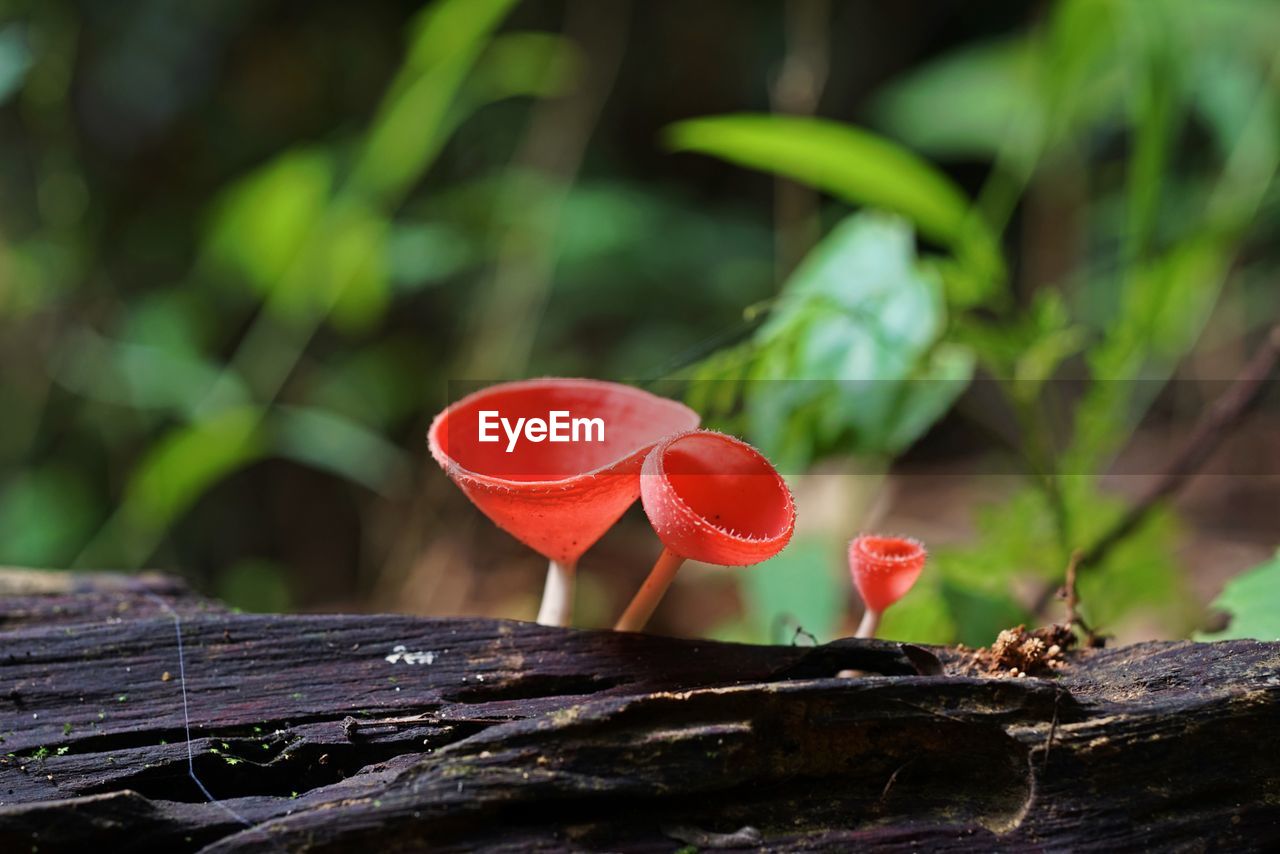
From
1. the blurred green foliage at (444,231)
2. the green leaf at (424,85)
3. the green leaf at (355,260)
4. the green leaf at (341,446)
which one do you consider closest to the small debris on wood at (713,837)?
the blurred green foliage at (444,231)

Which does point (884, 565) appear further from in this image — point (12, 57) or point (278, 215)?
point (12, 57)

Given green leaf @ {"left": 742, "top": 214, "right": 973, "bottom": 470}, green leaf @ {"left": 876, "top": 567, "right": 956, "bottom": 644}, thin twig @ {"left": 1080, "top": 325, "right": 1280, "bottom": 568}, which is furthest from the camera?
thin twig @ {"left": 1080, "top": 325, "right": 1280, "bottom": 568}

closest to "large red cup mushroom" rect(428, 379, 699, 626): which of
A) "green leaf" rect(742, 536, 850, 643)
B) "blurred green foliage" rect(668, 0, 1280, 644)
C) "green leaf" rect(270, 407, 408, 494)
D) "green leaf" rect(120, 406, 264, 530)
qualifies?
"blurred green foliage" rect(668, 0, 1280, 644)

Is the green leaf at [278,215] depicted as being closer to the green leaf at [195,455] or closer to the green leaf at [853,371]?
the green leaf at [195,455]

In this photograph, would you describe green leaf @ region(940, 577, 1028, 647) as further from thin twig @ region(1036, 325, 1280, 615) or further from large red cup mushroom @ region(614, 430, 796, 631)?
large red cup mushroom @ region(614, 430, 796, 631)

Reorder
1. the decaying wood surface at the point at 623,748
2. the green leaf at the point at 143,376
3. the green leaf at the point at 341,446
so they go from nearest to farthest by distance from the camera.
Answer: the decaying wood surface at the point at 623,748 → the green leaf at the point at 143,376 → the green leaf at the point at 341,446
